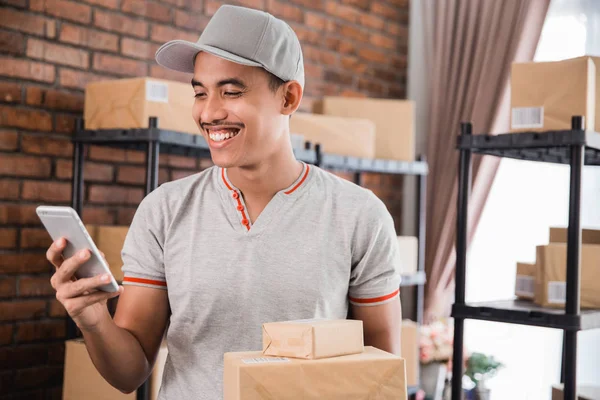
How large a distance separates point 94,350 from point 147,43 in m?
1.93

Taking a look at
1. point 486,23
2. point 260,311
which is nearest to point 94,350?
point 260,311

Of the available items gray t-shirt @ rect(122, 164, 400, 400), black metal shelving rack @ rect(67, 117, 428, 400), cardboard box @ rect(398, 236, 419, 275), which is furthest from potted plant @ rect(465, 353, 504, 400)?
gray t-shirt @ rect(122, 164, 400, 400)

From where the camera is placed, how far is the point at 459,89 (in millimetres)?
4039

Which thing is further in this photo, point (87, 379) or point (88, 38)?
point (88, 38)

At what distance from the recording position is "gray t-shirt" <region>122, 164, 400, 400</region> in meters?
1.43

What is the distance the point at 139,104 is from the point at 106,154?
492mm

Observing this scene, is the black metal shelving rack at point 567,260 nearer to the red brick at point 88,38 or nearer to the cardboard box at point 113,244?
the cardboard box at point 113,244

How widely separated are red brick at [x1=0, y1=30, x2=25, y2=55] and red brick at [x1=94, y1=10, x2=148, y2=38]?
0.35m

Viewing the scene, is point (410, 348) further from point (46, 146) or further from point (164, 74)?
point (46, 146)

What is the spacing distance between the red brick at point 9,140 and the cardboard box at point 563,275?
5.94ft

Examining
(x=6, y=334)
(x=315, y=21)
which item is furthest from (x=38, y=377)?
(x=315, y=21)

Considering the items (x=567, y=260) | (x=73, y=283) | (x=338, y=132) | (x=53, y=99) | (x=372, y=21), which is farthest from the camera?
(x=372, y=21)

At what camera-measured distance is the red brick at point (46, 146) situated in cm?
264

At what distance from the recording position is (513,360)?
3775 mm
